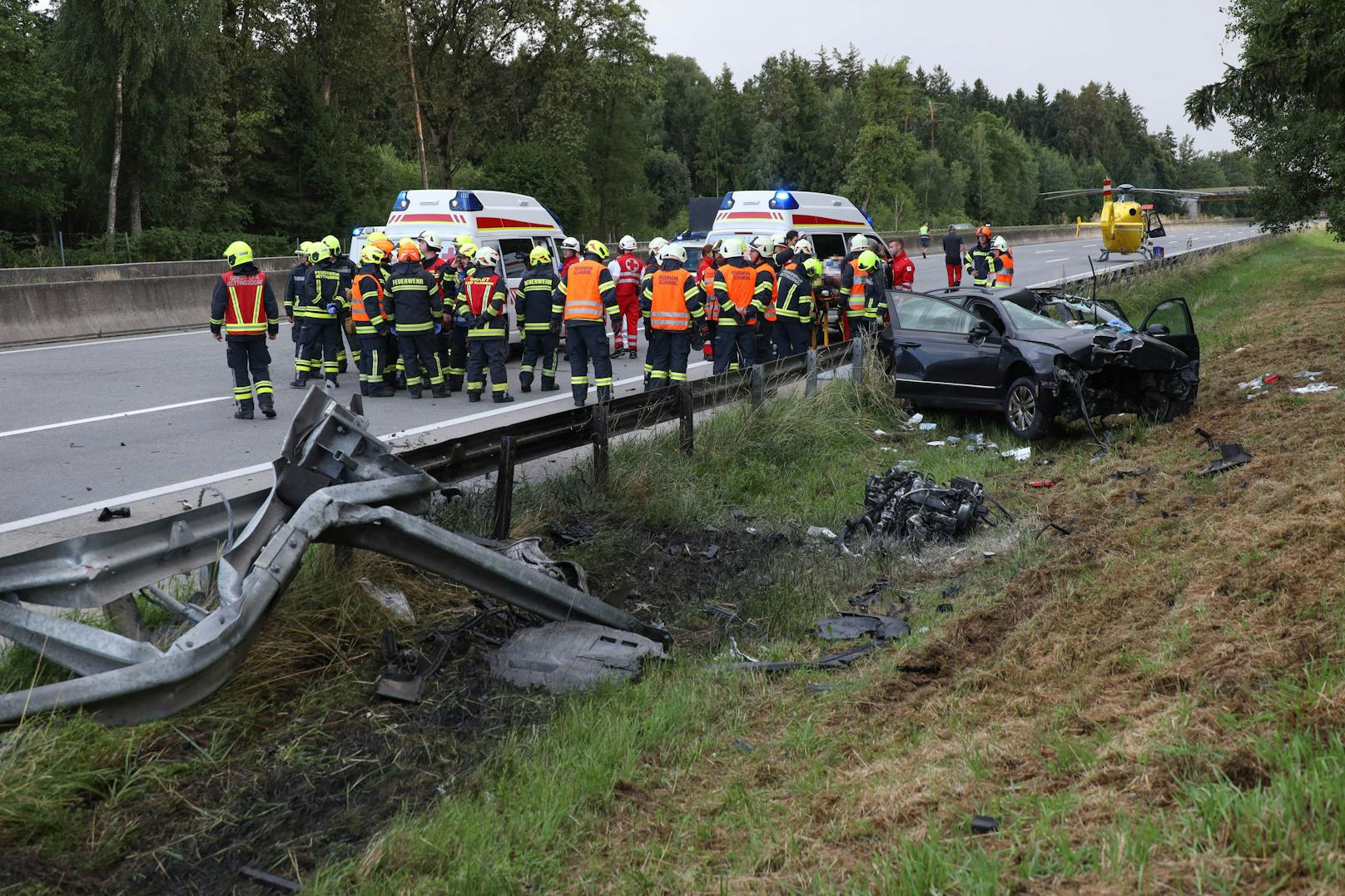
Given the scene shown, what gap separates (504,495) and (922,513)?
9.79ft

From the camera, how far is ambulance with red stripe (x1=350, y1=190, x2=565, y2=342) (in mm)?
16469

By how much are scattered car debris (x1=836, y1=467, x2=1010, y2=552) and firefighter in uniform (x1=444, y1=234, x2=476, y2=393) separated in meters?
6.95

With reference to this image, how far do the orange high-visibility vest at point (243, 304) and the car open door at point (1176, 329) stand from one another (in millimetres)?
8605

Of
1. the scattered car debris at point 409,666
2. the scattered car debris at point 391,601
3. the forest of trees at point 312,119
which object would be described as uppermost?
the forest of trees at point 312,119

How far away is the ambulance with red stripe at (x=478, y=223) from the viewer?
16469 mm

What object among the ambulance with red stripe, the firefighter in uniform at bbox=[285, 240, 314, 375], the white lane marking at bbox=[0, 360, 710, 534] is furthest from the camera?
the ambulance with red stripe

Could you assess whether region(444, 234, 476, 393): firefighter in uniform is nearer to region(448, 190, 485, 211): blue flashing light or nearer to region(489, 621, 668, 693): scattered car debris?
region(448, 190, 485, 211): blue flashing light

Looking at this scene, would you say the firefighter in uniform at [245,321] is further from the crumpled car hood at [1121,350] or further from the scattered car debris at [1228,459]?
the scattered car debris at [1228,459]

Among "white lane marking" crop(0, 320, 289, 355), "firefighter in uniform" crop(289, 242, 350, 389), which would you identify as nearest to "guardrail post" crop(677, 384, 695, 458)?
"firefighter in uniform" crop(289, 242, 350, 389)

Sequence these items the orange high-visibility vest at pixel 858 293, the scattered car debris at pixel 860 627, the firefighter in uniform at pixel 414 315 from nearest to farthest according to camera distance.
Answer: the scattered car debris at pixel 860 627
the firefighter in uniform at pixel 414 315
the orange high-visibility vest at pixel 858 293

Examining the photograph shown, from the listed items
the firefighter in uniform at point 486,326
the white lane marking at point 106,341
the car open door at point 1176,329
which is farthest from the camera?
the white lane marking at point 106,341

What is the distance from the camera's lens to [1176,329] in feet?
37.5

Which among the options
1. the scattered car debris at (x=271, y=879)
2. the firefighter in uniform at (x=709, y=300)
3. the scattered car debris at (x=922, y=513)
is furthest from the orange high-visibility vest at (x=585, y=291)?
the scattered car debris at (x=271, y=879)

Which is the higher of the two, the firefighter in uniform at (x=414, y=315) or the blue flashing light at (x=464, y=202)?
the blue flashing light at (x=464, y=202)
